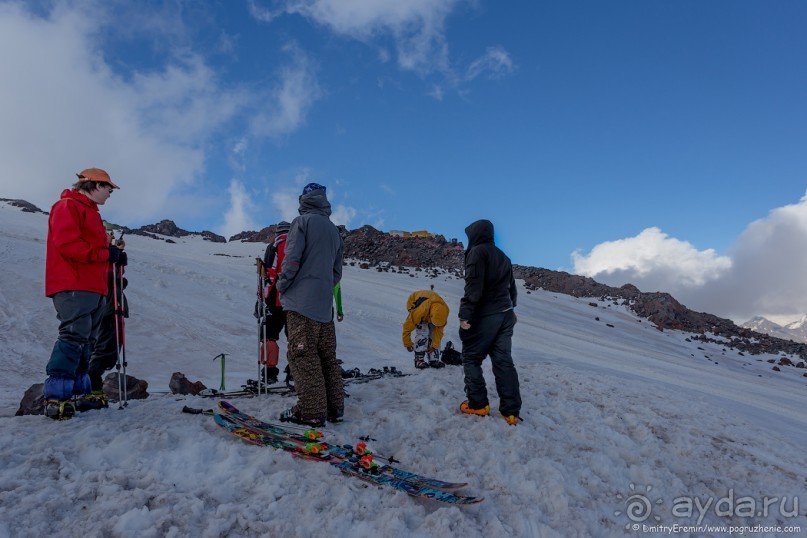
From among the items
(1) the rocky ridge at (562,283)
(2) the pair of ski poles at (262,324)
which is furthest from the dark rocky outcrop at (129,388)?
(1) the rocky ridge at (562,283)

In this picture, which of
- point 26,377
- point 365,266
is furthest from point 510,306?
point 365,266

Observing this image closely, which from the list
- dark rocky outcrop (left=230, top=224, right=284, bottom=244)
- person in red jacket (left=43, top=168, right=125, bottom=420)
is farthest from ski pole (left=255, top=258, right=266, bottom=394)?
dark rocky outcrop (left=230, top=224, right=284, bottom=244)

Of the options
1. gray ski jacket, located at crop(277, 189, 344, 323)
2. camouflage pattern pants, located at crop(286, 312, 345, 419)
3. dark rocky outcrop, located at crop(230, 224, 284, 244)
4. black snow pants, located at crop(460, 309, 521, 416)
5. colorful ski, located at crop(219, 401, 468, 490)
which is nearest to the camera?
colorful ski, located at crop(219, 401, 468, 490)

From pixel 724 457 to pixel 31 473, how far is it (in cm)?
657

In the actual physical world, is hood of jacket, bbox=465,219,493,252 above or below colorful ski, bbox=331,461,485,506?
above

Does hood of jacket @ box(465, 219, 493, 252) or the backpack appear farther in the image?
the backpack

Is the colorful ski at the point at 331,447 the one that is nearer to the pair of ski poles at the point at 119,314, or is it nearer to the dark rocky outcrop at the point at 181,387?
the pair of ski poles at the point at 119,314

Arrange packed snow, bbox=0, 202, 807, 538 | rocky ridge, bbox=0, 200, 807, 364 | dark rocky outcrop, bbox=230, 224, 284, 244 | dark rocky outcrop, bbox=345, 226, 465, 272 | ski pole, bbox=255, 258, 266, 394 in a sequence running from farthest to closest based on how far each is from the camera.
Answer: dark rocky outcrop, bbox=230, 224, 284, 244 → dark rocky outcrop, bbox=345, 226, 465, 272 → rocky ridge, bbox=0, 200, 807, 364 → ski pole, bbox=255, 258, 266, 394 → packed snow, bbox=0, 202, 807, 538

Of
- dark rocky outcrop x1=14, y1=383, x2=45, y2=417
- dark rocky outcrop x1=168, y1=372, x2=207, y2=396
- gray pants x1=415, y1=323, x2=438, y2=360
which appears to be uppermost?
gray pants x1=415, y1=323, x2=438, y2=360

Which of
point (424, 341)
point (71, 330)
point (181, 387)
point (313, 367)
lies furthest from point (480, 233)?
point (181, 387)

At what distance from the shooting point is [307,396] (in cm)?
448

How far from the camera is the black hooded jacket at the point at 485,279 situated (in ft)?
17.2

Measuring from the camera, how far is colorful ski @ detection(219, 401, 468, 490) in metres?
3.48

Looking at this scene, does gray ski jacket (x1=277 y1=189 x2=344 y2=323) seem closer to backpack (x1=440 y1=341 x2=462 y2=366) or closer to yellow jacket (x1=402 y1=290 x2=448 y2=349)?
yellow jacket (x1=402 y1=290 x2=448 y2=349)
